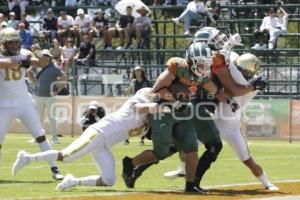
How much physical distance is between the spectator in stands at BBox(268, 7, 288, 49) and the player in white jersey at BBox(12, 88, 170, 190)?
602 inches

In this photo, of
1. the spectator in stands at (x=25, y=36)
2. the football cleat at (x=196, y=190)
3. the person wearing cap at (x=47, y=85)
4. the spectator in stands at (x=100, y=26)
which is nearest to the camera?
the football cleat at (x=196, y=190)

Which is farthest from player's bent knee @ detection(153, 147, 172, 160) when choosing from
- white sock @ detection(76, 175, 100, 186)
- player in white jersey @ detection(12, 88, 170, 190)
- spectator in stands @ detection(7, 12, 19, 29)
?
spectator in stands @ detection(7, 12, 19, 29)

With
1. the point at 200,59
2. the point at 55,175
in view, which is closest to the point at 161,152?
the point at 200,59

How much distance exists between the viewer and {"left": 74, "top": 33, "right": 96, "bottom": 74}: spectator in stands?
24.3 meters

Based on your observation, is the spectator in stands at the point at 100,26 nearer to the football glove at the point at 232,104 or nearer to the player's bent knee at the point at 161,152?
the football glove at the point at 232,104

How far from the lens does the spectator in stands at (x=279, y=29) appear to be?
2453 cm

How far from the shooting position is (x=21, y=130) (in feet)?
75.7

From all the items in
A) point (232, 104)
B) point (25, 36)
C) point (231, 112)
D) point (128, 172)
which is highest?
point (232, 104)

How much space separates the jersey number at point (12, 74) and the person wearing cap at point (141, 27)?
14751mm

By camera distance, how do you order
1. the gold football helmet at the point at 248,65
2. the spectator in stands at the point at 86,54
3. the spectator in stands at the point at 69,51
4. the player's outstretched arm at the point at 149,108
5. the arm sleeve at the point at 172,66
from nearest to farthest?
the player's outstretched arm at the point at 149,108 → the arm sleeve at the point at 172,66 → the gold football helmet at the point at 248,65 → the spectator in stands at the point at 69,51 → the spectator in stands at the point at 86,54

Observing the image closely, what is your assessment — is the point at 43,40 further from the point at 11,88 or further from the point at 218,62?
the point at 218,62

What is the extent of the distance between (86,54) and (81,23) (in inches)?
84.8

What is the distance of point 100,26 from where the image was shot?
1058 inches

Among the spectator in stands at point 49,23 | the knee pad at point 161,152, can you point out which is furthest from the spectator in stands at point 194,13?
the knee pad at point 161,152
